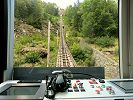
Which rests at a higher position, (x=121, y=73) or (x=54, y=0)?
(x=54, y=0)

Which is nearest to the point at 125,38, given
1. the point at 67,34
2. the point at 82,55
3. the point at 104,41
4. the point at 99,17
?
the point at 104,41

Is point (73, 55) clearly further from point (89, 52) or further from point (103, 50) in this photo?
point (103, 50)

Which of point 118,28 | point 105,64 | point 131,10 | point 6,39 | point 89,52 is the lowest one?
point 105,64

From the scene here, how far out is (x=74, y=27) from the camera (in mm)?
1899

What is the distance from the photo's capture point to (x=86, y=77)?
5.91ft

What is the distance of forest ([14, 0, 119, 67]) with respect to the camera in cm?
186

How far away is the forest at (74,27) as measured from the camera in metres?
1.86

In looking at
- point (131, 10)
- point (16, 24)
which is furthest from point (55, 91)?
point (131, 10)

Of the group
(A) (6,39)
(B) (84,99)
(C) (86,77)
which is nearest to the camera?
(B) (84,99)

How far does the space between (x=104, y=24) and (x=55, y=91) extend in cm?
100

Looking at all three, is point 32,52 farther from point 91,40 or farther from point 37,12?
point 91,40

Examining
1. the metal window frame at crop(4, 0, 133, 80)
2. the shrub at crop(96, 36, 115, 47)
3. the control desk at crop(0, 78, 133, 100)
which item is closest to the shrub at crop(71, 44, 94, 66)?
the shrub at crop(96, 36, 115, 47)

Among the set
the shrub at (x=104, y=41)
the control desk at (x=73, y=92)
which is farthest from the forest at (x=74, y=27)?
the control desk at (x=73, y=92)

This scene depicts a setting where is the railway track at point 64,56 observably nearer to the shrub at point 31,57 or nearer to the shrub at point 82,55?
the shrub at point 82,55
